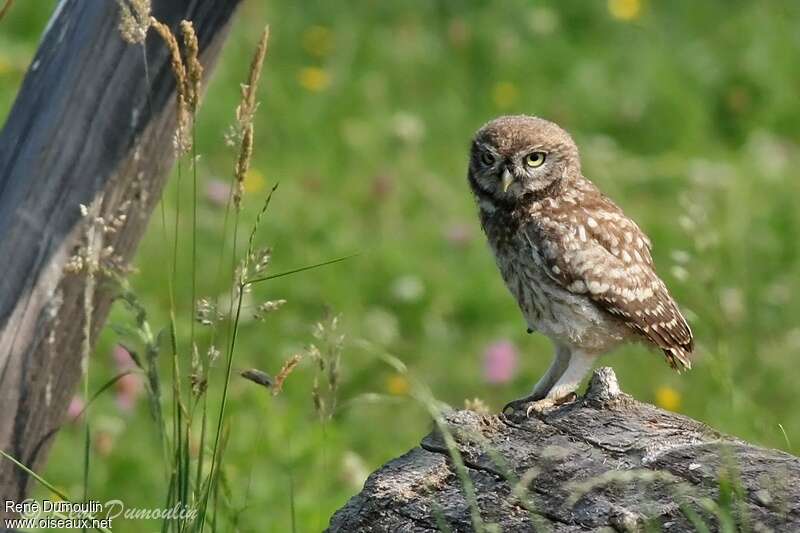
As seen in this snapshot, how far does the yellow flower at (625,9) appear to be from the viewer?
8766mm

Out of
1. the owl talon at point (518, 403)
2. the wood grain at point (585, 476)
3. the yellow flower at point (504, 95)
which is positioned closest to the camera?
the wood grain at point (585, 476)

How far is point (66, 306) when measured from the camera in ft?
11.3

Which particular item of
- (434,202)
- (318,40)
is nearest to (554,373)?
(434,202)

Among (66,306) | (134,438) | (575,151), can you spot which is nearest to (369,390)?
(134,438)

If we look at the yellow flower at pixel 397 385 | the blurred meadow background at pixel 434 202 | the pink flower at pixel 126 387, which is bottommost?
the pink flower at pixel 126 387

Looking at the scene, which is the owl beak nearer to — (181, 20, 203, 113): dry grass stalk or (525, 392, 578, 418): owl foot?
(525, 392, 578, 418): owl foot

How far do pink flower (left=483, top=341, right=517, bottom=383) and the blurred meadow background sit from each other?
1cm

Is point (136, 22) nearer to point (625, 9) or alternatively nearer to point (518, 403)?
point (518, 403)

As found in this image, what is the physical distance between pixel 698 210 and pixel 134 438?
2.89m

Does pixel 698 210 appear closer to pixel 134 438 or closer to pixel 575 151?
pixel 575 151

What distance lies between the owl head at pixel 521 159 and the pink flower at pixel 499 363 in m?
1.89

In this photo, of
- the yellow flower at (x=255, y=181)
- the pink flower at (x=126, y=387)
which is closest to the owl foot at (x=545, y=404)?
the pink flower at (x=126, y=387)

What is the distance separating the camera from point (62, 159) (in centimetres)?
335

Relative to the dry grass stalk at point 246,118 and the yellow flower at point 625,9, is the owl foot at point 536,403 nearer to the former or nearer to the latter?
the dry grass stalk at point 246,118
